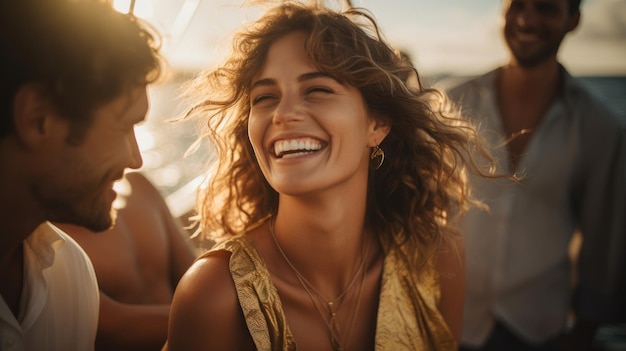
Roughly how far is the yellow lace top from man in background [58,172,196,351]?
0.34m

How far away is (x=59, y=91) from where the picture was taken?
4.54 ft

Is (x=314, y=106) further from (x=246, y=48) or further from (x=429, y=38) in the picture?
(x=429, y=38)

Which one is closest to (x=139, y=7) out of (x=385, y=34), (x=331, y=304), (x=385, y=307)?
(x=385, y=34)

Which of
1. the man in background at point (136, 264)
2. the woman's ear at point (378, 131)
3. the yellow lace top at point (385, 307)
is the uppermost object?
the woman's ear at point (378, 131)

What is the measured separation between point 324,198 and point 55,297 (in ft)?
2.94

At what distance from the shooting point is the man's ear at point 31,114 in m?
1.35

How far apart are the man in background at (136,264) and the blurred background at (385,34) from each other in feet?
0.88

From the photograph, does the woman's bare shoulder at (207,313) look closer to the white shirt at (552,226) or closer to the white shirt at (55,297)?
the white shirt at (55,297)

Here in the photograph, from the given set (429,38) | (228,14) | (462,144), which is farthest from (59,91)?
(429,38)

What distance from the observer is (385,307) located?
214 centimetres

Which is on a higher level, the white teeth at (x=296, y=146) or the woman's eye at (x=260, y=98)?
the woman's eye at (x=260, y=98)

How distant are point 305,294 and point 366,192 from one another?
0.49 m

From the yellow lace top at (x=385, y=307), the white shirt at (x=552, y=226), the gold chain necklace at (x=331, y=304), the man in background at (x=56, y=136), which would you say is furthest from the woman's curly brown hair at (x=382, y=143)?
the white shirt at (x=552, y=226)

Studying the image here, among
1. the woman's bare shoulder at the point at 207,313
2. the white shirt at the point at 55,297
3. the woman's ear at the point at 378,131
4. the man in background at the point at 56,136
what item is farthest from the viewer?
the woman's ear at the point at 378,131
